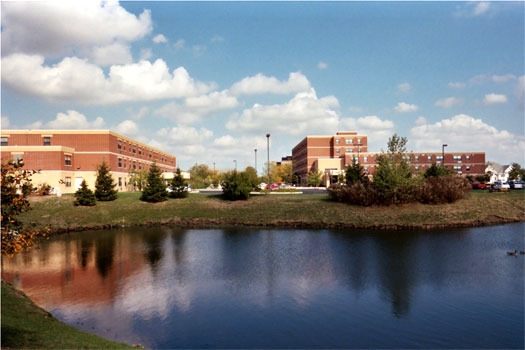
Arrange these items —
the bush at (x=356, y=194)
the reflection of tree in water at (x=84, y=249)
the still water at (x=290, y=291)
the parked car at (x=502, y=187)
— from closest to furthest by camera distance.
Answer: the still water at (x=290, y=291) < the reflection of tree in water at (x=84, y=249) < the bush at (x=356, y=194) < the parked car at (x=502, y=187)

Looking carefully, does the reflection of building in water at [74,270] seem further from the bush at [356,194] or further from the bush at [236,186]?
the bush at [356,194]

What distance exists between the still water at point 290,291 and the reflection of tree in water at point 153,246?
0.21 meters

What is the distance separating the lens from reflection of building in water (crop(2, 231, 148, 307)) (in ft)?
62.5

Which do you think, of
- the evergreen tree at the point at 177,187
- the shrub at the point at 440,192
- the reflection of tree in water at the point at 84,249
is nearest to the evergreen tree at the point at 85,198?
the evergreen tree at the point at 177,187

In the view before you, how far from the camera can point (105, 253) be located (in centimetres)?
3011

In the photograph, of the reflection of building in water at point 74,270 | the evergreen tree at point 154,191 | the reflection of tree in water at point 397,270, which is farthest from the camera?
the evergreen tree at point 154,191

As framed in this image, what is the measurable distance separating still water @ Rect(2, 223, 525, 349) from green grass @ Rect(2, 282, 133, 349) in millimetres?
1361

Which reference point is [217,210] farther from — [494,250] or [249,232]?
[494,250]

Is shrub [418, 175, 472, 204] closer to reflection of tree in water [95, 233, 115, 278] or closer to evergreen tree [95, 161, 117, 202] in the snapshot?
reflection of tree in water [95, 233, 115, 278]

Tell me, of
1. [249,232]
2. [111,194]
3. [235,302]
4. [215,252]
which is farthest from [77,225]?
[235,302]

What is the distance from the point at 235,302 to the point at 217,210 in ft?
105

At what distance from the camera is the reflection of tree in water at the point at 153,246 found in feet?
87.6

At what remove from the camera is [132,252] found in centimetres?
2998

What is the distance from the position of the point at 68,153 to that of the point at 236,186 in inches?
1281
